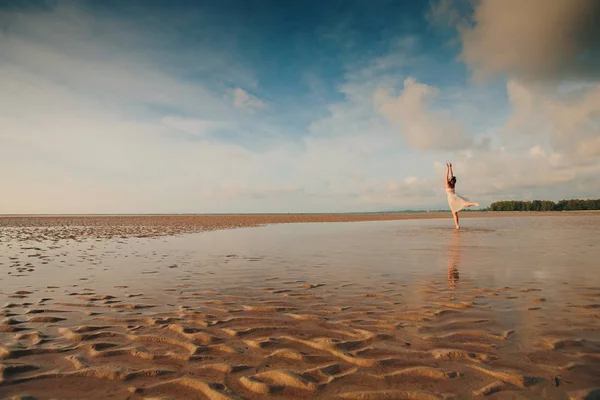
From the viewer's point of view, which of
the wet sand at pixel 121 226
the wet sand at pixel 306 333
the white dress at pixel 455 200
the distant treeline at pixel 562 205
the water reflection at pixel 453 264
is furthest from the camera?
the distant treeline at pixel 562 205

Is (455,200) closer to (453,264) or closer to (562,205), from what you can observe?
(453,264)

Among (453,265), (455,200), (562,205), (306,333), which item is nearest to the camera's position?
(306,333)

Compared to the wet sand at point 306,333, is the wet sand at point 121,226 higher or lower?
higher

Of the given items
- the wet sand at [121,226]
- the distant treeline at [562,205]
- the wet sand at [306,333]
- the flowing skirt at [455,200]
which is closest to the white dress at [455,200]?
the flowing skirt at [455,200]

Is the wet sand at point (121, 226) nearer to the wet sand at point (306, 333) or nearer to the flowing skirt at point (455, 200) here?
the wet sand at point (306, 333)

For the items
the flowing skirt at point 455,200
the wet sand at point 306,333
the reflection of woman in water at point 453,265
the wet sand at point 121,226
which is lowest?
the wet sand at point 306,333

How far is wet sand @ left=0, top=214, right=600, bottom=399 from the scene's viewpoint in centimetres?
349

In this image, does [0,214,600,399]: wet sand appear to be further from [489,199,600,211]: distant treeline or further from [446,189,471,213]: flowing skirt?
[489,199,600,211]: distant treeline

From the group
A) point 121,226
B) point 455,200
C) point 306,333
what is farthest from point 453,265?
point 121,226

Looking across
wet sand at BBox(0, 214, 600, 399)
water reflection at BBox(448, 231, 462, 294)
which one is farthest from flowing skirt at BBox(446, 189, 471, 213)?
wet sand at BBox(0, 214, 600, 399)

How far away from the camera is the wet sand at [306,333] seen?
349 cm

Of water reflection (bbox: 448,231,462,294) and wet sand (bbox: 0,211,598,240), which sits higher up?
wet sand (bbox: 0,211,598,240)

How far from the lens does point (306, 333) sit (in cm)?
506

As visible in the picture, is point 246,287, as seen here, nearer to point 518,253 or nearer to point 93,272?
point 93,272
